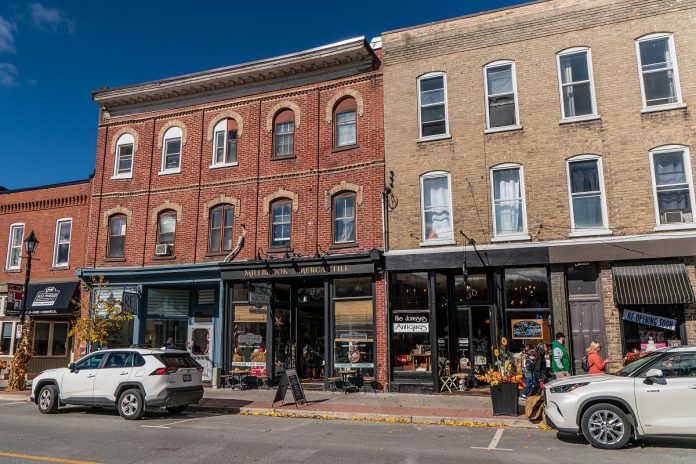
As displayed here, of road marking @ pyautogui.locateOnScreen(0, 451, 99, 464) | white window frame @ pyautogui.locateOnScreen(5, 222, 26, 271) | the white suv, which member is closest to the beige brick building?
the white suv

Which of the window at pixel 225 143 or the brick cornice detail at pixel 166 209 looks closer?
the window at pixel 225 143

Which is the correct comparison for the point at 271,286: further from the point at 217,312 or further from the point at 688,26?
the point at 688,26

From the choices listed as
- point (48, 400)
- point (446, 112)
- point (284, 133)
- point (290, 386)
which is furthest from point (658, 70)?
point (48, 400)

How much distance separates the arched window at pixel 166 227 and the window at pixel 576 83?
13.8 meters

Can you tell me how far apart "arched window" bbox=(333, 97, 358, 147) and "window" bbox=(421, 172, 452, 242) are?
3.05m

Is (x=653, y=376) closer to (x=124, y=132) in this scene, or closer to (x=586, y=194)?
(x=586, y=194)

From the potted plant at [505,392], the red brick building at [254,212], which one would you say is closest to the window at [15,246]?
the red brick building at [254,212]

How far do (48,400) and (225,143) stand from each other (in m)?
10.3

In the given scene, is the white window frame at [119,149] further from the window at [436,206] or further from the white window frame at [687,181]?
the white window frame at [687,181]

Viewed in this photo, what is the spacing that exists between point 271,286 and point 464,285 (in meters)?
6.18

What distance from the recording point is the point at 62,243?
2234cm

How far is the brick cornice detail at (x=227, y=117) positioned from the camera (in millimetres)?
19655

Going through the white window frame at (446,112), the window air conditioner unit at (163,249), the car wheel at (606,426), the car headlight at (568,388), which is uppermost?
the white window frame at (446,112)

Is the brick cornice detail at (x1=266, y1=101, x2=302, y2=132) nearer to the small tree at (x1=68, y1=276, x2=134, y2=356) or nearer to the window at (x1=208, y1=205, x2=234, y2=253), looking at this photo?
the window at (x1=208, y1=205, x2=234, y2=253)
